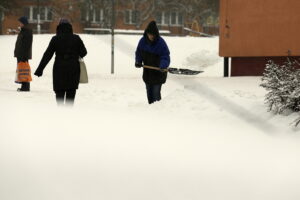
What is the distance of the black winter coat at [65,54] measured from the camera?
989cm

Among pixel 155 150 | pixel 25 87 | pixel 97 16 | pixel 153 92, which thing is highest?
pixel 97 16

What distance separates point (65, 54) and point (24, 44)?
579 centimetres

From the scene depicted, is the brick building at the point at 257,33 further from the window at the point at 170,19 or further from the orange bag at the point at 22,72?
the window at the point at 170,19

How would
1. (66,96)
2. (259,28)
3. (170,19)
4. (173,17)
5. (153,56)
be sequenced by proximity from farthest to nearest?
(173,17) < (170,19) < (259,28) < (153,56) < (66,96)

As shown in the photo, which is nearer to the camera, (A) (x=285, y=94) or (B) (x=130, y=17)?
(A) (x=285, y=94)

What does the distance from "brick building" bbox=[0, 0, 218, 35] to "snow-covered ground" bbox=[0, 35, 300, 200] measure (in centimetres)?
3627

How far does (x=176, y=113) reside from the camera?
10891 millimetres

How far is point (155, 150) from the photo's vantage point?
7648 mm

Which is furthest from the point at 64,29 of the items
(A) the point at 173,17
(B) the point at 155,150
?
(A) the point at 173,17

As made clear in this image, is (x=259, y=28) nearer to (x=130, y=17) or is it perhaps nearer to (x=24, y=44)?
(x=24, y=44)

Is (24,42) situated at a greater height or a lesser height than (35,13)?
lesser

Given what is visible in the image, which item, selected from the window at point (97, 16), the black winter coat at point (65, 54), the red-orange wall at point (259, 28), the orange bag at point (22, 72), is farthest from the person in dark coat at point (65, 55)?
the window at point (97, 16)

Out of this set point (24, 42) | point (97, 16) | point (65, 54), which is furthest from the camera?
point (97, 16)

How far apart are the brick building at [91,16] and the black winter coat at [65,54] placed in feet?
121
